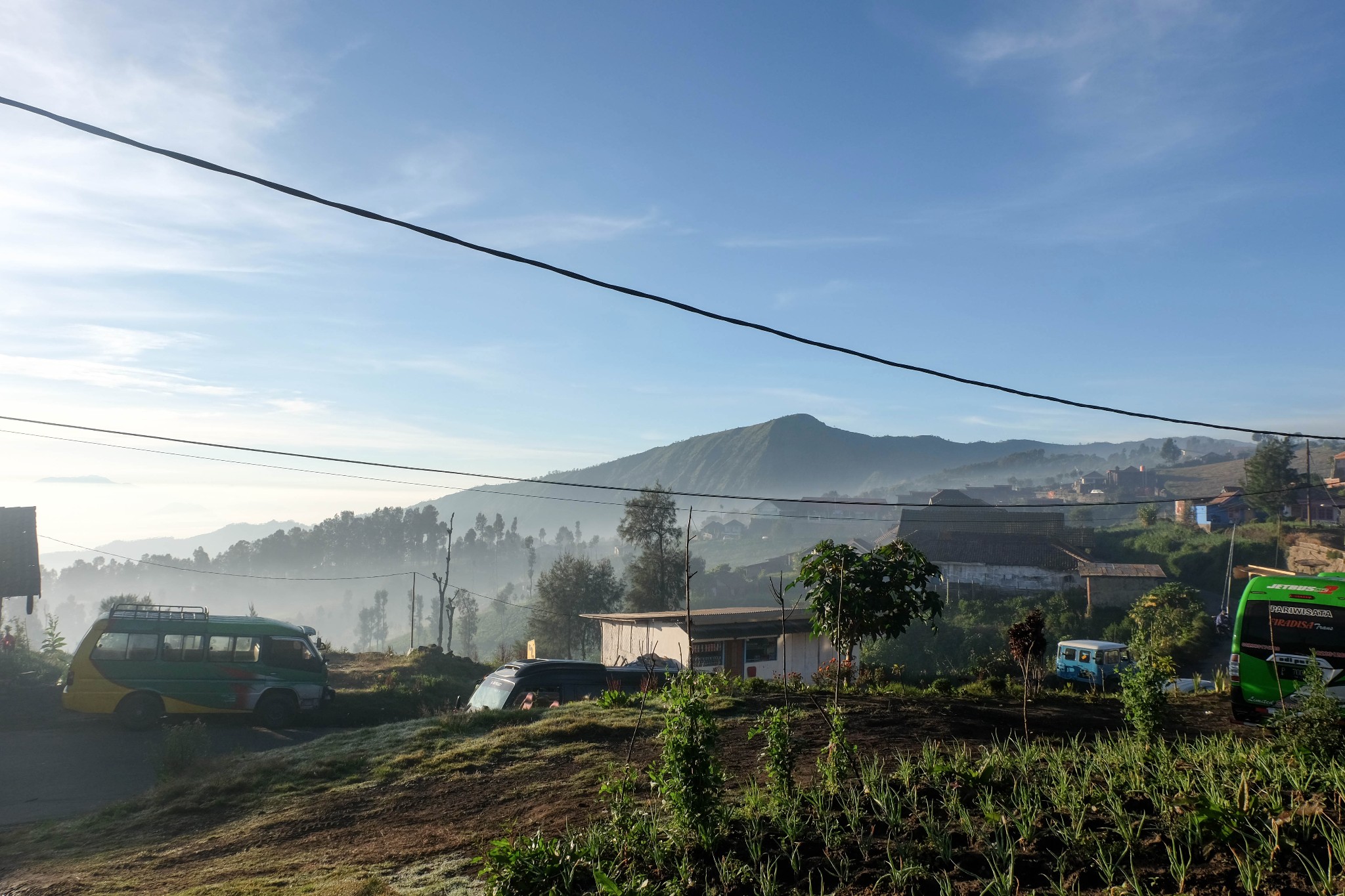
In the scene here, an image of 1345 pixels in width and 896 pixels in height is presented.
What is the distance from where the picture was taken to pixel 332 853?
755 cm

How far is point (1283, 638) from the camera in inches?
471

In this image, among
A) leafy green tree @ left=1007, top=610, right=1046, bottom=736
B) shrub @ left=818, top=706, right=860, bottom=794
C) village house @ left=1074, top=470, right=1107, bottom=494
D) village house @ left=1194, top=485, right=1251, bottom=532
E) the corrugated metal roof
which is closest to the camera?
shrub @ left=818, top=706, right=860, bottom=794

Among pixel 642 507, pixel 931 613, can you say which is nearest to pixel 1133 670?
pixel 931 613

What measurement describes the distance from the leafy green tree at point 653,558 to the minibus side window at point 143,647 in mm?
37876

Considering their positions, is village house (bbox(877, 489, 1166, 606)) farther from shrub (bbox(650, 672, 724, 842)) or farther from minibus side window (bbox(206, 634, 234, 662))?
shrub (bbox(650, 672, 724, 842))

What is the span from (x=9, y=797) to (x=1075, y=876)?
49.1ft

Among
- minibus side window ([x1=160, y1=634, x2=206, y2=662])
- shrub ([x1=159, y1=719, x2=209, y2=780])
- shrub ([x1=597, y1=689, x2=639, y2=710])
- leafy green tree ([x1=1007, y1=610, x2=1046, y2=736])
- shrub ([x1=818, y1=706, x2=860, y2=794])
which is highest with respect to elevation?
leafy green tree ([x1=1007, y1=610, x2=1046, y2=736])

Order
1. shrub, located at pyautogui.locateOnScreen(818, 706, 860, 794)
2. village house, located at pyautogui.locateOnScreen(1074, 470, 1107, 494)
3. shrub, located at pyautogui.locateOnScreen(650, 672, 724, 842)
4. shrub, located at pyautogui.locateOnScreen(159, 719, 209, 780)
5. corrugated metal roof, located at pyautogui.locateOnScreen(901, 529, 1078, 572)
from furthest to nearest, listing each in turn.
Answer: village house, located at pyautogui.locateOnScreen(1074, 470, 1107, 494), corrugated metal roof, located at pyautogui.locateOnScreen(901, 529, 1078, 572), shrub, located at pyautogui.locateOnScreen(159, 719, 209, 780), shrub, located at pyautogui.locateOnScreen(818, 706, 860, 794), shrub, located at pyautogui.locateOnScreen(650, 672, 724, 842)

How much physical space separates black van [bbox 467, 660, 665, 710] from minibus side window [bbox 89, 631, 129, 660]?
7648mm

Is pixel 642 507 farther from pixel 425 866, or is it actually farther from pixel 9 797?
pixel 425 866

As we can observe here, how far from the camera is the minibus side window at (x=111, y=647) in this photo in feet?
56.2

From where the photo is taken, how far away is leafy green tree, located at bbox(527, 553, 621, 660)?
58719mm

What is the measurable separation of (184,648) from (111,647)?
1396 millimetres

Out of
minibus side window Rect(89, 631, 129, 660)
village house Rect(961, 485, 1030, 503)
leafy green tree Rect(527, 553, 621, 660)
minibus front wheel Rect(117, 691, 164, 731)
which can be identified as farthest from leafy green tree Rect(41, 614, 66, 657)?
village house Rect(961, 485, 1030, 503)
